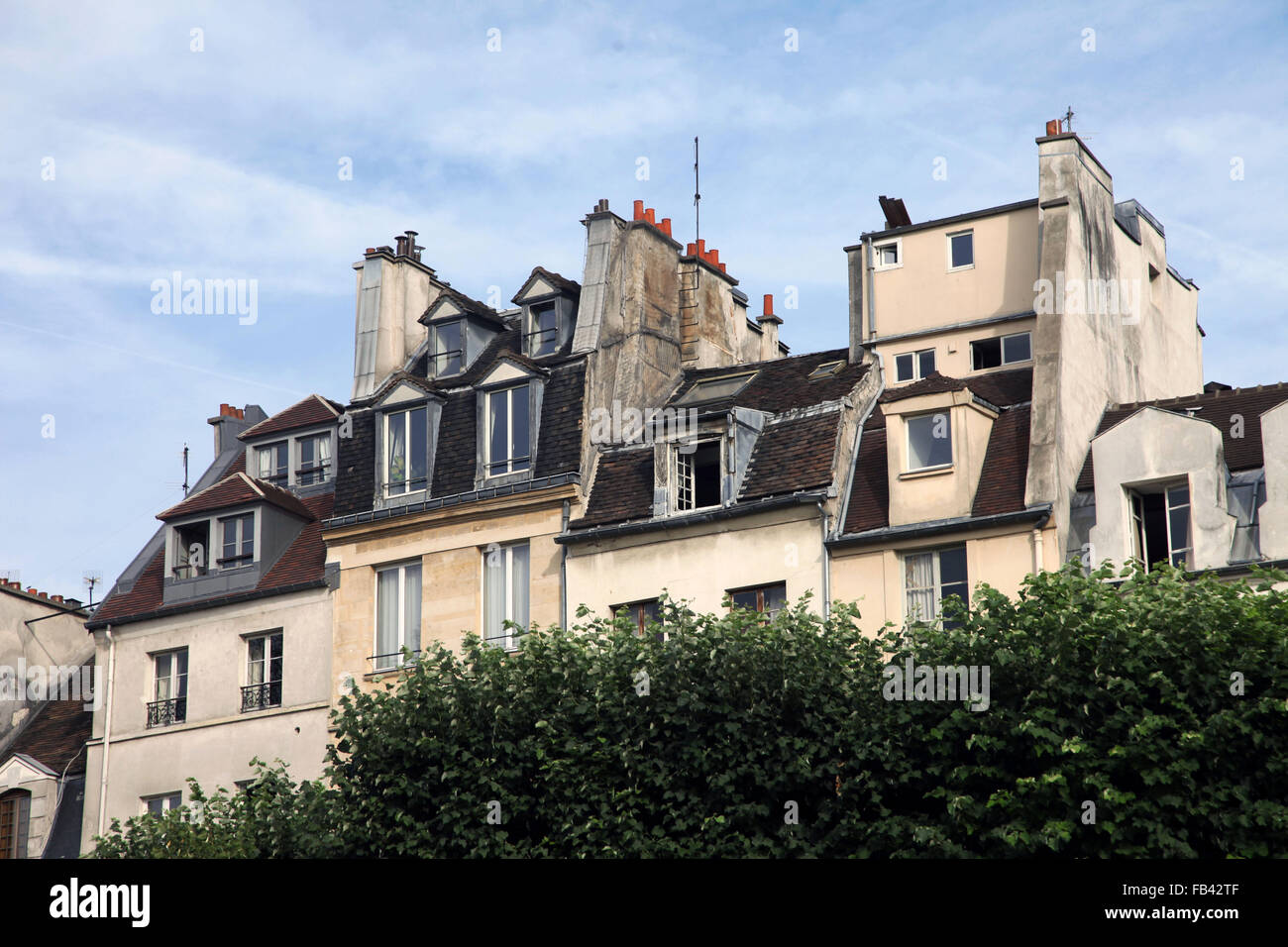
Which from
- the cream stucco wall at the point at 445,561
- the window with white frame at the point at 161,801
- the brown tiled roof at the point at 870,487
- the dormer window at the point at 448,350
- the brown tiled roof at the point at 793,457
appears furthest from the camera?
the dormer window at the point at 448,350

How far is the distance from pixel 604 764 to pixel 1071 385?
13167 millimetres

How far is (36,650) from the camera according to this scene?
53844 millimetres

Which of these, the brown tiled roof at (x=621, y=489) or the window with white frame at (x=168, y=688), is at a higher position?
the brown tiled roof at (x=621, y=489)

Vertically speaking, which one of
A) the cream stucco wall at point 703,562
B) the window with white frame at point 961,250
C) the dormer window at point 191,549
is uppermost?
the window with white frame at point 961,250

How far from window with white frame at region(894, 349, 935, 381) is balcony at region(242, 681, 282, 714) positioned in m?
16.0

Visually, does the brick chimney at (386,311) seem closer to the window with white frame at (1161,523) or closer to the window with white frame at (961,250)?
the window with white frame at (961,250)

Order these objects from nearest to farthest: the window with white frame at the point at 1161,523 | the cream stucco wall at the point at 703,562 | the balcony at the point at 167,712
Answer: the window with white frame at the point at 1161,523 → the cream stucco wall at the point at 703,562 → the balcony at the point at 167,712

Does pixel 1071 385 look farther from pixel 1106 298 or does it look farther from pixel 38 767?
pixel 38 767

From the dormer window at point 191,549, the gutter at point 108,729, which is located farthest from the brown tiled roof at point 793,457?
the gutter at point 108,729

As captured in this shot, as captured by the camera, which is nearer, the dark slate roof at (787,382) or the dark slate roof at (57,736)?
the dark slate roof at (787,382)

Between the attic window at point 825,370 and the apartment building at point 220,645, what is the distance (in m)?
12.1

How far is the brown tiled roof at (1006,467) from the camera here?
38.9 meters
